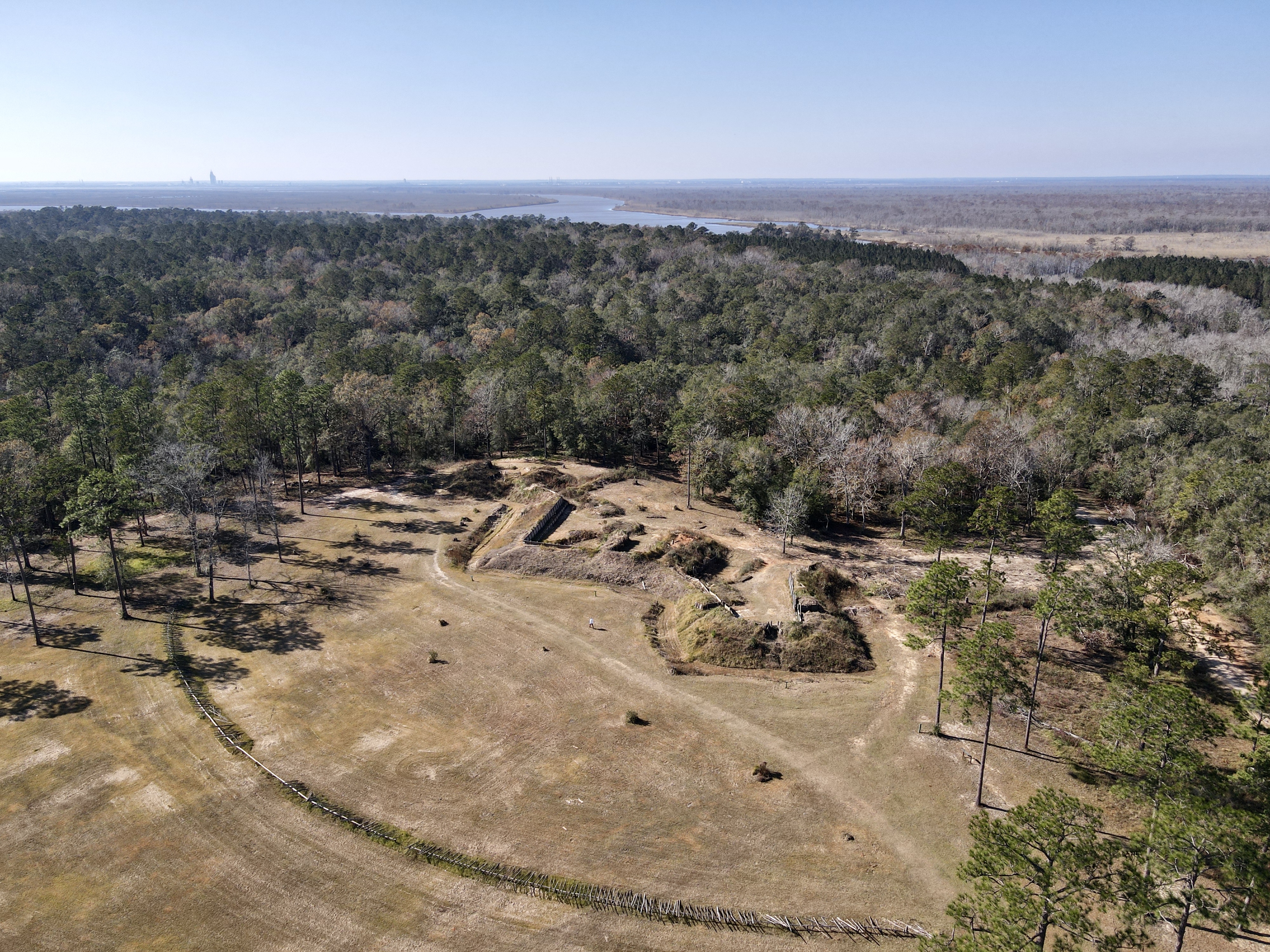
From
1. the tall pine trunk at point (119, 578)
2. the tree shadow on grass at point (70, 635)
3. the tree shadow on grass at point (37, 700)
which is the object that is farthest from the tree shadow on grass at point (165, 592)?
the tree shadow on grass at point (37, 700)

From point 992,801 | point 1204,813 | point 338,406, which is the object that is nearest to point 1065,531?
point 992,801

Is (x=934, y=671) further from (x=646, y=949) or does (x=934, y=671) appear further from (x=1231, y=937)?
(x=646, y=949)

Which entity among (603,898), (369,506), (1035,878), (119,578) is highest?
(1035,878)

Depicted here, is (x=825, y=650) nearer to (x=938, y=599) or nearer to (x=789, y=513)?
(x=938, y=599)

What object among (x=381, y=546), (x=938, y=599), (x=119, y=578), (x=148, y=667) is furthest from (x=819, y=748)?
(x=119, y=578)

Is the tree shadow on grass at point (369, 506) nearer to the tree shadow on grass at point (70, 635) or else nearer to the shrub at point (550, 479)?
the shrub at point (550, 479)

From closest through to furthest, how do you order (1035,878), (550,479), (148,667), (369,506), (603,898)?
(1035,878) < (603,898) < (148,667) < (369,506) < (550,479)

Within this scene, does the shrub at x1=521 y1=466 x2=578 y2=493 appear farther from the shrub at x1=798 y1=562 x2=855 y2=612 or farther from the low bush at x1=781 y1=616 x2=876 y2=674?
the low bush at x1=781 y1=616 x2=876 y2=674

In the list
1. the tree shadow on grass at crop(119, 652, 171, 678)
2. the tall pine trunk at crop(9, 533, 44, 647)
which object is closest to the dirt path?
the tree shadow on grass at crop(119, 652, 171, 678)
